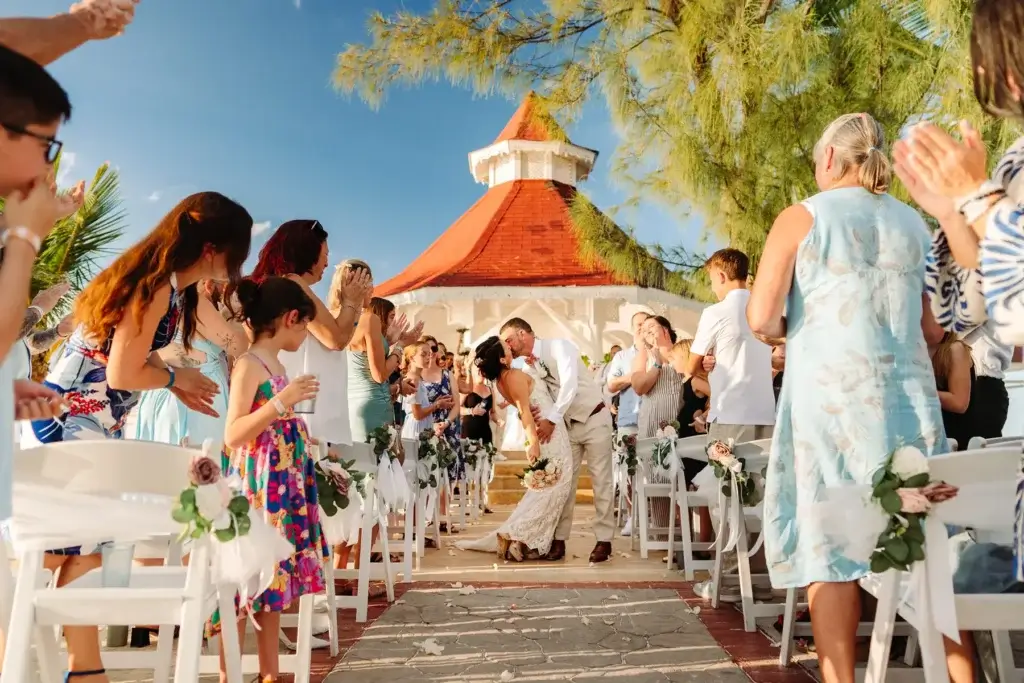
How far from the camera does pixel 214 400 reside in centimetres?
397

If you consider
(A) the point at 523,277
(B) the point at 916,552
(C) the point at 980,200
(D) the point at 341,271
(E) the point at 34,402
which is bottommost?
(B) the point at 916,552

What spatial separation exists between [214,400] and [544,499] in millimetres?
3552

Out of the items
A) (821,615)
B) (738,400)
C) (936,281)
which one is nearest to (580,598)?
(738,400)

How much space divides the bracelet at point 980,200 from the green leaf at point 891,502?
743 millimetres

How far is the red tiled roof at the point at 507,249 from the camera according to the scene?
18969mm

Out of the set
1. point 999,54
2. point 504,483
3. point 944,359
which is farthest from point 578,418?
point 504,483

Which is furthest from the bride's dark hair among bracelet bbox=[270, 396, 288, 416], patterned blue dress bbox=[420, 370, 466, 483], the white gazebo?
the white gazebo

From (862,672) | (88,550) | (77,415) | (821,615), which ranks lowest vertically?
(862,672)

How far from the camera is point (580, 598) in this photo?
5387 mm

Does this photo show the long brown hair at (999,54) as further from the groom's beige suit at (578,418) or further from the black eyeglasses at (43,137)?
the groom's beige suit at (578,418)

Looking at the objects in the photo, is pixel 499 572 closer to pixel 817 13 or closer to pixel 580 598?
pixel 580 598

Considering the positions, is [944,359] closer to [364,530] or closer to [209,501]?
[364,530]

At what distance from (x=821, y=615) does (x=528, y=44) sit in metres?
7.33

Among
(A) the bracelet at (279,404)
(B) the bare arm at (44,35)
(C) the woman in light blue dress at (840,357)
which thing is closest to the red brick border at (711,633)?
(C) the woman in light blue dress at (840,357)
